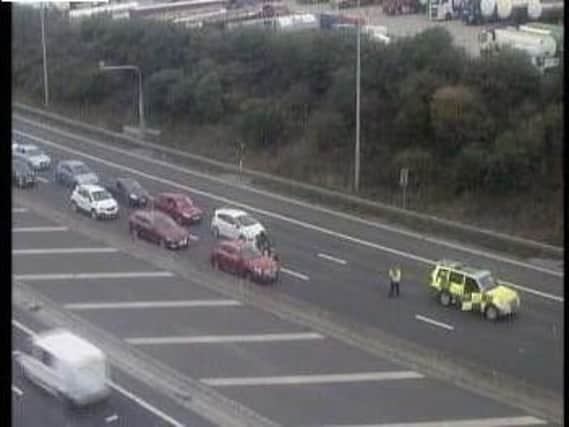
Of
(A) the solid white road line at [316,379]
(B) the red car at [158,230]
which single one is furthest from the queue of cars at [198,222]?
(A) the solid white road line at [316,379]

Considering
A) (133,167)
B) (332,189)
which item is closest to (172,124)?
(133,167)

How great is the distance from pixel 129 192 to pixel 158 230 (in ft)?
1.78

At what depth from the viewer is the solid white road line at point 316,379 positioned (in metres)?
3.20

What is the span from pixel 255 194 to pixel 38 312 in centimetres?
209

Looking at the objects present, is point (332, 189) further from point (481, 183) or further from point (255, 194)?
point (481, 183)

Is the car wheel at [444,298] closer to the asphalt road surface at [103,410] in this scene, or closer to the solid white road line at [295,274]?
the solid white road line at [295,274]

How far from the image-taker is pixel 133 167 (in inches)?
222

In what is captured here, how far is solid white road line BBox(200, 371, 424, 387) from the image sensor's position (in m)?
3.20

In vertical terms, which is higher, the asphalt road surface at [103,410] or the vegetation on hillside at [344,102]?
the vegetation on hillside at [344,102]

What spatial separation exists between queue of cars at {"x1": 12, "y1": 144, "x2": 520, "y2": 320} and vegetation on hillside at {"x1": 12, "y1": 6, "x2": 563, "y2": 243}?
63 cm

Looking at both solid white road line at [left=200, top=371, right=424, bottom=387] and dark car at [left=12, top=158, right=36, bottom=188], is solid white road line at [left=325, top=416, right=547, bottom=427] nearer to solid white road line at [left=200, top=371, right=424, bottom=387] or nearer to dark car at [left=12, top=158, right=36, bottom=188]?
solid white road line at [left=200, top=371, right=424, bottom=387]

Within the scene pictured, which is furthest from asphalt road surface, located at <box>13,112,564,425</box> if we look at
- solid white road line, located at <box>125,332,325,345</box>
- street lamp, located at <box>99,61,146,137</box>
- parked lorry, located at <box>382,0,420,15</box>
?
parked lorry, located at <box>382,0,420,15</box>

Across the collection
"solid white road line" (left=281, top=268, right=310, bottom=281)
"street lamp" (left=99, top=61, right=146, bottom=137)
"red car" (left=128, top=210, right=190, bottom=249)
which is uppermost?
"street lamp" (left=99, top=61, right=146, bottom=137)

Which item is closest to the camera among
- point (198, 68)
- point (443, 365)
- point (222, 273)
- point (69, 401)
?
point (69, 401)
